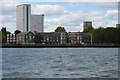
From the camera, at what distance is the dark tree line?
115 meters

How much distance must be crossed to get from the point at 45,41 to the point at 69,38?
12846mm

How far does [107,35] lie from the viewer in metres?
118

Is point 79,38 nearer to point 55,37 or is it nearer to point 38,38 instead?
point 55,37

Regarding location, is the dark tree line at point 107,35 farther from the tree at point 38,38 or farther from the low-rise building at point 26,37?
the low-rise building at point 26,37

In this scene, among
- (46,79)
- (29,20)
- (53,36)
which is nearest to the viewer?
(46,79)

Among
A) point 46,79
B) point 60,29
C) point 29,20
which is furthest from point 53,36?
point 46,79

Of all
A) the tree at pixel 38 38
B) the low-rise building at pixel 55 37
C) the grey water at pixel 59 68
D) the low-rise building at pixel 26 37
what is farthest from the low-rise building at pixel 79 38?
the grey water at pixel 59 68

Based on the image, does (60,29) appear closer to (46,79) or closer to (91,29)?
(91,29)

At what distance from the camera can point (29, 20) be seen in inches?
5032

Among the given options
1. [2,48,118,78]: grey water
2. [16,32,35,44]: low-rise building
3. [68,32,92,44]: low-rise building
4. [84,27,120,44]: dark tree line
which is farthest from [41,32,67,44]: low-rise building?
[2,48,118,78]: grey water

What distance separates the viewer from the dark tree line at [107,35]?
115 meters

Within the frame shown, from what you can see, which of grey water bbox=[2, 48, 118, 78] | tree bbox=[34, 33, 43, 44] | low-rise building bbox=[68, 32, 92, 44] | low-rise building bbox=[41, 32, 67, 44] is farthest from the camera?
low-rise building bbox=[41, 32, 67, 44]

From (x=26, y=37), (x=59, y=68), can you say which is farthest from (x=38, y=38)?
(x=59, y=68)

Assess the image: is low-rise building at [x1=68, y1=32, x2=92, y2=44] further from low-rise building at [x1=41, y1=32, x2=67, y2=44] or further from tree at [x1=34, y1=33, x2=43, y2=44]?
tree at [x1=34, y1=33, x2=43, y2=44]
